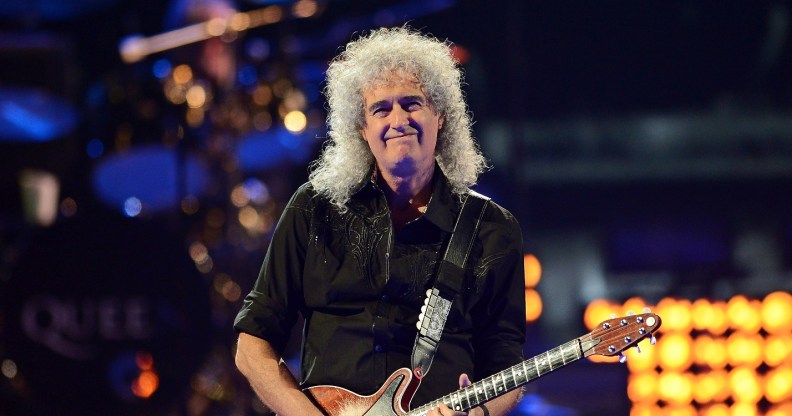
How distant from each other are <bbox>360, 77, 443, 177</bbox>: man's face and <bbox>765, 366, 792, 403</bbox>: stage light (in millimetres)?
4646

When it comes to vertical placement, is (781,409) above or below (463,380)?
below

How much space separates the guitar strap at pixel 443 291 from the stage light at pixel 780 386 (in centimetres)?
451

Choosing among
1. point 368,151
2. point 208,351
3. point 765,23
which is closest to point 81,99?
point 208,351

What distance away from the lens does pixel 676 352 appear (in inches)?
261

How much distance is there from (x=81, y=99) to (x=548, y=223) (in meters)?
3.96

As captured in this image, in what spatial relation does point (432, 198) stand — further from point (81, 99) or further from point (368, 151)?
point (81, 99)

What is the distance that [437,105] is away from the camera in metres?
3.07

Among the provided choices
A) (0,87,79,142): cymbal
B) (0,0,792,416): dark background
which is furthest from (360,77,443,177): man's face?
(0,87,79,142): cymbal

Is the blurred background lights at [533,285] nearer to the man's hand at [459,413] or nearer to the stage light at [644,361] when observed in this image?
the stage light at [644,361]

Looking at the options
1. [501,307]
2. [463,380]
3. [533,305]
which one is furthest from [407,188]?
[533,305]

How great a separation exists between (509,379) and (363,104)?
3.56ft

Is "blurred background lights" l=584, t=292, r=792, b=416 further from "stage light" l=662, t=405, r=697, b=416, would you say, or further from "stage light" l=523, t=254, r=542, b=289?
"stage light" l=523, t=254, r=542, b=289

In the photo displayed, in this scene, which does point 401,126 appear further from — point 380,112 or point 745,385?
point 745,385

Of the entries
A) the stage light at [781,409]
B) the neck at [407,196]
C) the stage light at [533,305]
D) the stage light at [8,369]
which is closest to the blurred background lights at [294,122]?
the stage light at [533,305]
